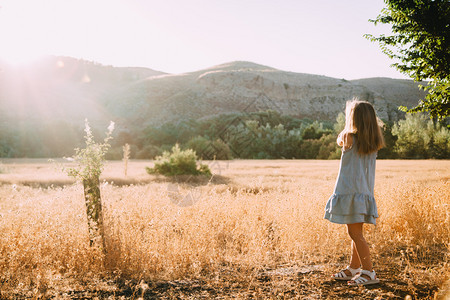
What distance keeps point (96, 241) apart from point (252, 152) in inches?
1080

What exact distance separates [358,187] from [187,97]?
6539 cm

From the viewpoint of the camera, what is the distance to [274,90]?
7469 centimetres

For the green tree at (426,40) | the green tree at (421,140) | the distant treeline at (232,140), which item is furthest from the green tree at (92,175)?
the green tree at (421,140)

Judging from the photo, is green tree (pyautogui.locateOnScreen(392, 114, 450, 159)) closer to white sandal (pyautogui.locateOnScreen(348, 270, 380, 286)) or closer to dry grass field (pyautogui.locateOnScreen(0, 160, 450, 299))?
dry grass field (pyautogui.locateOnScreen(0, 160, 450, 299))

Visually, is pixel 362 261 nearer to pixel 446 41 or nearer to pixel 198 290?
pixel 198 290

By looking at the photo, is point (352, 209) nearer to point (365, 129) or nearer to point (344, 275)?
point (344, 275)

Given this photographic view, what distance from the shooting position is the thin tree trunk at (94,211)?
4605 mm

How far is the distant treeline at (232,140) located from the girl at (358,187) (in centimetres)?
2023

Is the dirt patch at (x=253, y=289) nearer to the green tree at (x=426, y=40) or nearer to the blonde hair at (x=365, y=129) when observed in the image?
the blonde hair at (x=365, y=129)

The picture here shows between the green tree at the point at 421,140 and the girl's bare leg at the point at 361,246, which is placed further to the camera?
the green tree at the point at 421,140

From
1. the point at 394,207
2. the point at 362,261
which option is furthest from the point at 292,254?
the point at 394,207

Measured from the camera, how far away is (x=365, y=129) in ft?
13.4

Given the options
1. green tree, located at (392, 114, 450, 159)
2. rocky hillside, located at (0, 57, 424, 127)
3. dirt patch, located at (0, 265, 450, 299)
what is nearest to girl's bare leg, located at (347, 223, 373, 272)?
dirt patch, located at (0, 265, 450, 299)

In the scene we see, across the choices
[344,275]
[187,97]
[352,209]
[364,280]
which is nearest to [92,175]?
[352,209]
